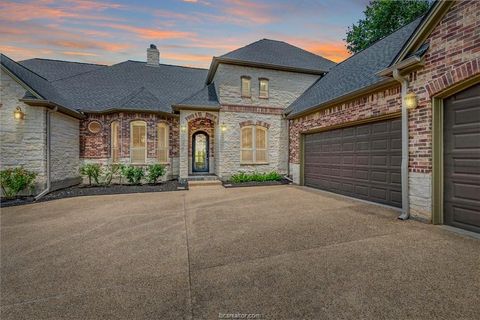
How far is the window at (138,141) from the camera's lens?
11.9m

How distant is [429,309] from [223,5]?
30.2 feet

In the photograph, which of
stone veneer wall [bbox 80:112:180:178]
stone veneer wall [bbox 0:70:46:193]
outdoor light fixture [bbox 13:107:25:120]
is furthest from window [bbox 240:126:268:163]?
outdoor light fixture [bbox 13:107:25:120]

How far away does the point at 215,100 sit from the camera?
12.4 meters

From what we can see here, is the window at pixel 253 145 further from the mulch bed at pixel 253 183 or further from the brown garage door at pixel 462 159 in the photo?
the brown garage door at pixel 462 159

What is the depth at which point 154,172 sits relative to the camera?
11.4 meters

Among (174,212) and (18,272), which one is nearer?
(18,272)

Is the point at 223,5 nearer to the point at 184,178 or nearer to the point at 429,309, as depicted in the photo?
the point at 184,178

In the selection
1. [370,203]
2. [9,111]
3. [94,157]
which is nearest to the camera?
[370,203]

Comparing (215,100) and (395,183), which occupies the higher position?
(215,100)

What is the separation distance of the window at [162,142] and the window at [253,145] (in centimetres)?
433

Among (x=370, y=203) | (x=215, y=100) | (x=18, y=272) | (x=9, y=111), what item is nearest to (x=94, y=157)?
(x=9, y=111)

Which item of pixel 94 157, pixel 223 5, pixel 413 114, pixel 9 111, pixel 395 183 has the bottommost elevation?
pixel 395 183

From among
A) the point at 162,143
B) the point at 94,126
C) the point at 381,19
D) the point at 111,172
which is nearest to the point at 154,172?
the point at 162,143

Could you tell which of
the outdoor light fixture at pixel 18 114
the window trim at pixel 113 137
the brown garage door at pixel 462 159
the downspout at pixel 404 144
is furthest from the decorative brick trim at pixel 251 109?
the brown garage door at pixel 462 159
